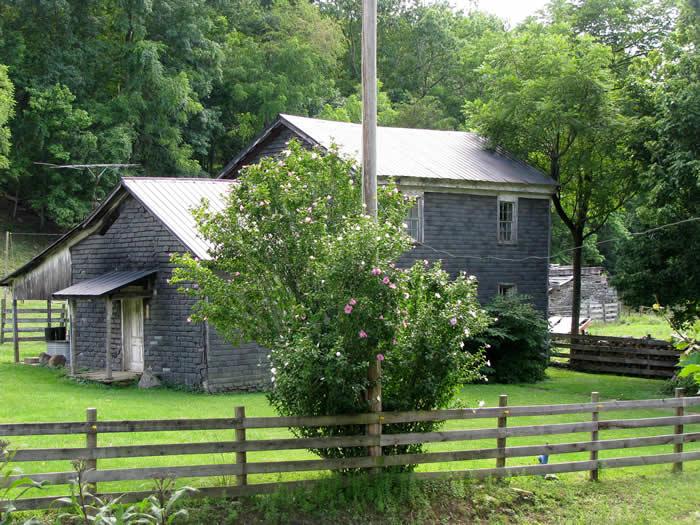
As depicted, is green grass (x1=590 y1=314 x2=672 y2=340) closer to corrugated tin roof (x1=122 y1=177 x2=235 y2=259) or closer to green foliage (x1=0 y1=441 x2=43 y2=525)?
corrugated tin roof (x1=122 y1=177 x2=235 y2=259)

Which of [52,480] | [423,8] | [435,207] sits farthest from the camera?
[423,8]

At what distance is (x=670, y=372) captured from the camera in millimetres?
27500

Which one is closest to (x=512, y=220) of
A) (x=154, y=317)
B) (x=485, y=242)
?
(x=485, y=242)

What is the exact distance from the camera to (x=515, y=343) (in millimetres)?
26406

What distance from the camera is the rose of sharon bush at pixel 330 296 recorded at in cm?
1017

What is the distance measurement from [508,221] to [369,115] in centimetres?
1797

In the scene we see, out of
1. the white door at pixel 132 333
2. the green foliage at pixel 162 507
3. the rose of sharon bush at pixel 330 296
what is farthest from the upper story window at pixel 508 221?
the green foliage at pixel 162 507

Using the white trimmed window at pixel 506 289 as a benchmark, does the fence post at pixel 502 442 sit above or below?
below

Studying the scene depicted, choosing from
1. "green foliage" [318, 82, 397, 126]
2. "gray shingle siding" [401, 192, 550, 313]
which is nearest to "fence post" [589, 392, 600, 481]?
"gray shingle siding" [401, 192, 550, 313]

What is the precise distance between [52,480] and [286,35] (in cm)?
5087

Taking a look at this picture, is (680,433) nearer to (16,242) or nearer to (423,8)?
(16,242)

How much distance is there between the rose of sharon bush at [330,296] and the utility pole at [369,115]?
0.39m

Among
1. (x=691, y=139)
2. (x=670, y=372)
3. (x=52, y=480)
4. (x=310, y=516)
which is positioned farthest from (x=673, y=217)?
(x=52, y=480)

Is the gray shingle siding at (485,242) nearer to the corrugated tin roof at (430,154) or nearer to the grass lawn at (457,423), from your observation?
the corrugated tin roof at (430,154)
